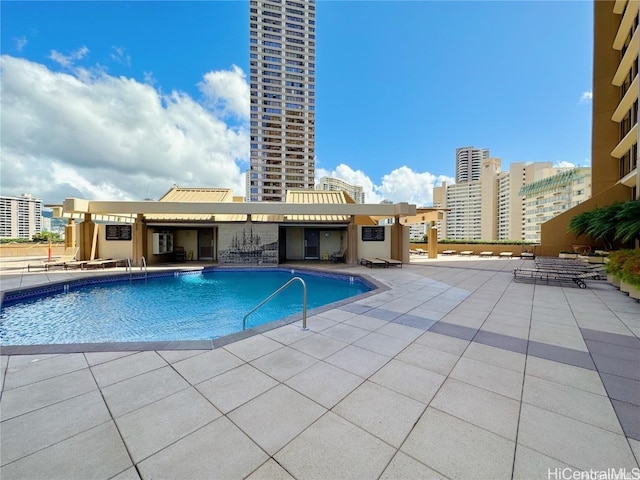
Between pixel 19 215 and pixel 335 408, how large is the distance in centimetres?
8026

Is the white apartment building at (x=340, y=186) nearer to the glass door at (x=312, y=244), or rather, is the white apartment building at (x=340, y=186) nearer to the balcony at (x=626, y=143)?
the glass door at (x=312, y=244)

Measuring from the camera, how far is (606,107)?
16.9 meters

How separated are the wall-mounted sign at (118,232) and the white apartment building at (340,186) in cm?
8062

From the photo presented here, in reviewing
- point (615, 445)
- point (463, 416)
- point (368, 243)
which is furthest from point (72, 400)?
point (368, 243)

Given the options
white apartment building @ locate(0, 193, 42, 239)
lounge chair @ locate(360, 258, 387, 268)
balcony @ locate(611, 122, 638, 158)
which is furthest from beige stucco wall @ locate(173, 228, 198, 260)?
white apartment building @ locate(0, 193, 42, 239)

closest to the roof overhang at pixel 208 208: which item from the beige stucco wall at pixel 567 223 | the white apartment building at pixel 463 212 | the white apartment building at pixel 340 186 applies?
the beige stucco wall at pixel 567 223

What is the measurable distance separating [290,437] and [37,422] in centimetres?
215

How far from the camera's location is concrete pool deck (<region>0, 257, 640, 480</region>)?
5.70 feet

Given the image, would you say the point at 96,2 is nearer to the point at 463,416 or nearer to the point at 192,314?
the point at 192,314

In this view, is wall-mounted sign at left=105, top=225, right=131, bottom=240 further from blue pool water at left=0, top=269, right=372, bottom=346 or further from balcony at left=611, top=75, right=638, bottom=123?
balcony at left=611, top=75, right=638, bottom=123

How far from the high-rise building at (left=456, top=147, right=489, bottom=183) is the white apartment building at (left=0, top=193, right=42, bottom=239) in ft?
416

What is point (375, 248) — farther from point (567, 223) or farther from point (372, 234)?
point (567, 223)

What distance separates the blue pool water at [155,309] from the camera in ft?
17.6

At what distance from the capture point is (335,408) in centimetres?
230
